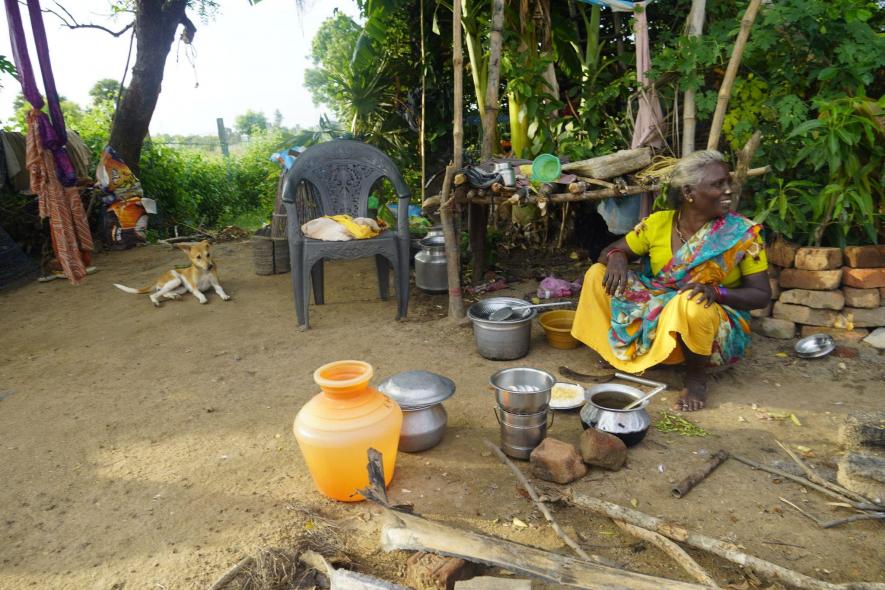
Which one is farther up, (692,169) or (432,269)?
(692,169)

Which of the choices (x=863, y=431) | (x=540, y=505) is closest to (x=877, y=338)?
(x=863, y=431)

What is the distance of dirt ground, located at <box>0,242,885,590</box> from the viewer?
6.49 feet

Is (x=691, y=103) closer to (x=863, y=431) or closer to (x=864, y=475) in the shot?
(x=863, y=431)

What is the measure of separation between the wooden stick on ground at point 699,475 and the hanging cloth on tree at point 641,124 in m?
2.52

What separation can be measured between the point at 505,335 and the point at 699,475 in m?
1.54

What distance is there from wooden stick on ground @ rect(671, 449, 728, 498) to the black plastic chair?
2580 millimetres

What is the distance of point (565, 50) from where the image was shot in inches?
241

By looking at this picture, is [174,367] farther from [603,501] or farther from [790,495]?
[790,495]

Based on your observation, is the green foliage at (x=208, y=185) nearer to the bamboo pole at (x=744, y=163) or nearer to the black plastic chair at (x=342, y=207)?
the black plastic chair at (x=342, y=207)

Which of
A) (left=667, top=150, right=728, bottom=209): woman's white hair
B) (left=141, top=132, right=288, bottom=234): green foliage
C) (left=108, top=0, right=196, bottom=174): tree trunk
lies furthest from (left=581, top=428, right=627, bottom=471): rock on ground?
(left=108, top=0, right=196, bottom=174): tree trunk

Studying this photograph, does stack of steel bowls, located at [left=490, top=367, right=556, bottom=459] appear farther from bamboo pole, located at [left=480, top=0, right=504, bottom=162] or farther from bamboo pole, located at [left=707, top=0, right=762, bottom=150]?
bamboo pole, located at [left=480, top=0, right=504, bottom=162]

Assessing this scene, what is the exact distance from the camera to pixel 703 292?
279cm

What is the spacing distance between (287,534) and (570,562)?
1029 mm

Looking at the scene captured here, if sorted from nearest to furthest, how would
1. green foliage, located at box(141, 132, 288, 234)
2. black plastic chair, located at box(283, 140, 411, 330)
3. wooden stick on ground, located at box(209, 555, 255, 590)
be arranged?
wooden stick on ground, located at box(209, 555, 255, 590) → black plastic chair, located at box(283, 140, 411, 330) → green foliage, located at box(141, 132, 288, 234)
